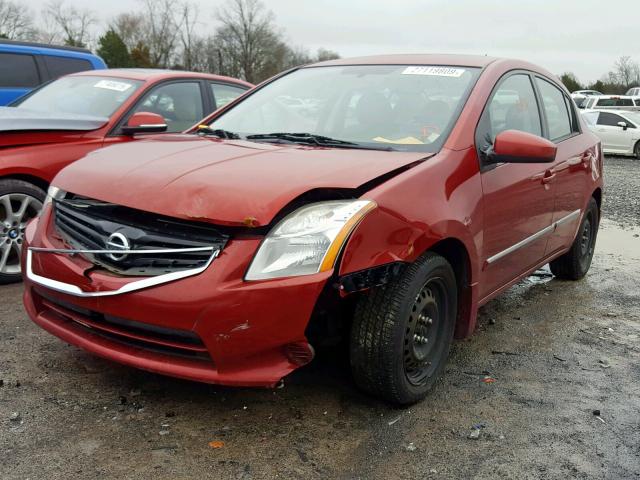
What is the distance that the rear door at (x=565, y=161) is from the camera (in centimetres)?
430

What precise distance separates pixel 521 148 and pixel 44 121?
11.3 ft

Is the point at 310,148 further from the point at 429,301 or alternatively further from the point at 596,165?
the point at 596,165

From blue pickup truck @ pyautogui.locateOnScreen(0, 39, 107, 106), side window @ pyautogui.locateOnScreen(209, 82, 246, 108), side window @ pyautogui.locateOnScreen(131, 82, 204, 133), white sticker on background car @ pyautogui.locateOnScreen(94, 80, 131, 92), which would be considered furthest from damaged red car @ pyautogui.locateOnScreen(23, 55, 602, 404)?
blue pickup truck @ pyautogui.locateOnScreen(0, 39, 107, 106)

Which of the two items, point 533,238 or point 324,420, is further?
point 533,238

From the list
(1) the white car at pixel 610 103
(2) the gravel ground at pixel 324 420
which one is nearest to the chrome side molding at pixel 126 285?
(2) the gravel ground at pixel 324 420

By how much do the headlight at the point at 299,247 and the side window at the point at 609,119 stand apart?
61.7 feet

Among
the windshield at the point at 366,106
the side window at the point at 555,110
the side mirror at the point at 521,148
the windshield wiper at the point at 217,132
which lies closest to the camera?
the side mirror at the point at 521,148

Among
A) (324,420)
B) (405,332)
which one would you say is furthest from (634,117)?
(324,420)

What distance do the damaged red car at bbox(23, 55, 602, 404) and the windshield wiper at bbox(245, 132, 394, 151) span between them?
1cm

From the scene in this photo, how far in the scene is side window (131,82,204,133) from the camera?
559cm

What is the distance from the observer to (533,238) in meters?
3.98

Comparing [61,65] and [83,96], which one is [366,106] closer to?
[83,96]

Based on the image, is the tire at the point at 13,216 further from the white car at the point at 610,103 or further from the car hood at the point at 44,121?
the white car at the point at 610,103

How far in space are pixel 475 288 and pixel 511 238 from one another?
1.78 feet
